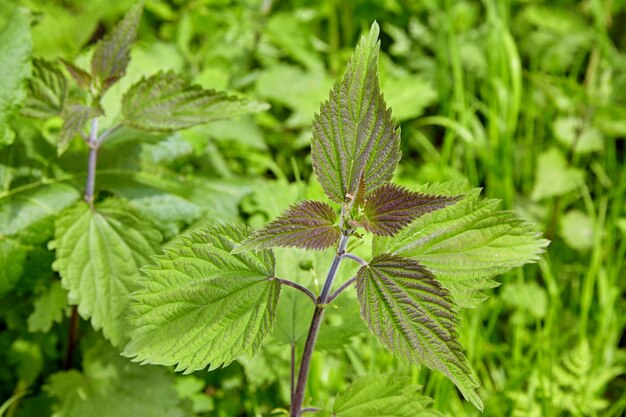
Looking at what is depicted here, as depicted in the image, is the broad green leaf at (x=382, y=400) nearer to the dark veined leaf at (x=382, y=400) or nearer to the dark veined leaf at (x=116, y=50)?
the dark veined leaf at (x=382, y=400)

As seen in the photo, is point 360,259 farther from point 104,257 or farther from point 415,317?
point 104,257

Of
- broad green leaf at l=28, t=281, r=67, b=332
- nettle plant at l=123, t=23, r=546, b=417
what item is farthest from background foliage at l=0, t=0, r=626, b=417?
nettle plant at l=123, t=23, r=546, b=417

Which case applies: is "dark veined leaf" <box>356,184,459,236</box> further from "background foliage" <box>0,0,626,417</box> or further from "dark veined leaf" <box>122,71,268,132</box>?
"dark veined leaf" <box>122,71,268,132</box>

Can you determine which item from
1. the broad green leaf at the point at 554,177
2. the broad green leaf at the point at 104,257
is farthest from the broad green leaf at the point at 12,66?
the broad green leaf at the point at 554,177

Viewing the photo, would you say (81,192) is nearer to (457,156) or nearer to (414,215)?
(414,215)

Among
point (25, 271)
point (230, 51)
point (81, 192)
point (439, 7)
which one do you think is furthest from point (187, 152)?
point (439, 7)

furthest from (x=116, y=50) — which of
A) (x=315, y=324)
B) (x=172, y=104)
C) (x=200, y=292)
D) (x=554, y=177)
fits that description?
(x=554, y=177)
